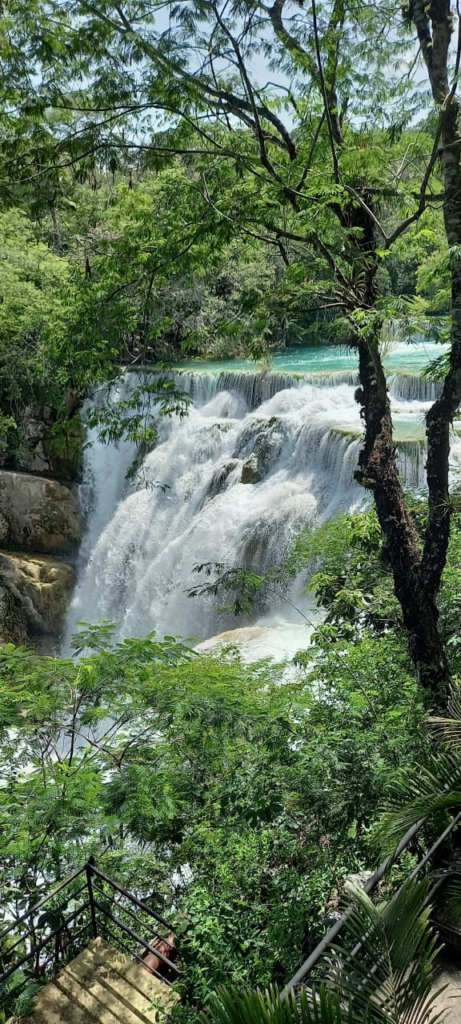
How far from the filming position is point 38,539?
15.3 m

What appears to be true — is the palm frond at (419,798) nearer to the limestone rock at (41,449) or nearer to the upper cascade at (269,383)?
the upper cascade at (269,383)

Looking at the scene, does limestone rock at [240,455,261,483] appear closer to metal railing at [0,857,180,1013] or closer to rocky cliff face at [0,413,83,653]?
rocky cliff face at [0,413,83,653]

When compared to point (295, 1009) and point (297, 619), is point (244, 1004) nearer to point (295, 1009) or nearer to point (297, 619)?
point (295, 1009)

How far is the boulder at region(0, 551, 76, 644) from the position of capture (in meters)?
14.0

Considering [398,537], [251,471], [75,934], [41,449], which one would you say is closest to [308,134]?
[398,537]

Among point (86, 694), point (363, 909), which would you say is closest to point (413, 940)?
point (363, 909)

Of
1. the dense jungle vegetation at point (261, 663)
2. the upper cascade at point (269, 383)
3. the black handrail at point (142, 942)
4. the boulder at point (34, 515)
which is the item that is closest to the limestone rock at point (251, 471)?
the upper cascade at point (269, 383)

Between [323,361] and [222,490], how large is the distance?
7.60m

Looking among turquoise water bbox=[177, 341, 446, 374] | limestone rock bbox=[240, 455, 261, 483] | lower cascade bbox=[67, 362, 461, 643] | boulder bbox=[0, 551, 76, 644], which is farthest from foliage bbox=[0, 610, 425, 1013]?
turquoise water bbox=[177, 341, 446, 374]

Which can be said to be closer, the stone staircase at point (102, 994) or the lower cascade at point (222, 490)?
the stone staircase at point (102, 994)

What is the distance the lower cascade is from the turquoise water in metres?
1.61

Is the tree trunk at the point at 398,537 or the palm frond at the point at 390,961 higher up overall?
the tree trunk at the point at 398,537

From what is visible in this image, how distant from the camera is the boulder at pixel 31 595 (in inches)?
551

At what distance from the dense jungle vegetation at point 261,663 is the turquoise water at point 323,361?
10.6 metres
